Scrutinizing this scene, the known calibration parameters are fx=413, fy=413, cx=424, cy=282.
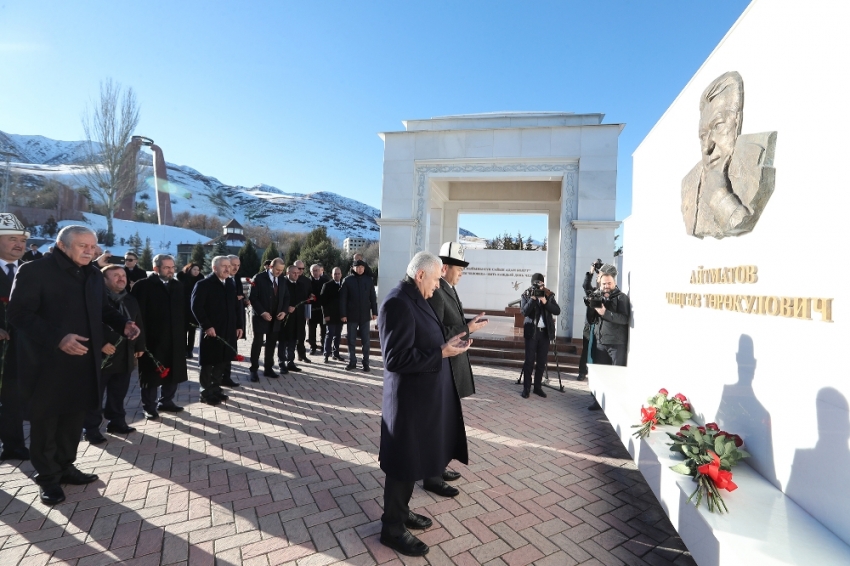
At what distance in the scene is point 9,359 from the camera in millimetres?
3441

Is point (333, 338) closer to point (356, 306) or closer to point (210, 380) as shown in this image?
point (356, 306)

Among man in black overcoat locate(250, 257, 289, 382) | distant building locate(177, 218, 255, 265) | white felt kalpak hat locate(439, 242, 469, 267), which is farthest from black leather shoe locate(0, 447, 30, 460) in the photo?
distant building locate(177, 218, 255, 265)

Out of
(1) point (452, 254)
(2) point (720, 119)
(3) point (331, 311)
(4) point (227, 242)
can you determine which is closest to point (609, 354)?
(1) point (452, 254)

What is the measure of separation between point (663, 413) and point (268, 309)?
5.57 metres

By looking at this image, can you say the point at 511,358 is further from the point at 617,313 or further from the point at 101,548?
the point at 101,548

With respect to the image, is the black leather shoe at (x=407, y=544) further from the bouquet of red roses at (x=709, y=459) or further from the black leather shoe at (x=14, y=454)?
the black leather shoe at (x=14, y=454)

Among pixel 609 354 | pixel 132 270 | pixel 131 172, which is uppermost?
pixel 131 172

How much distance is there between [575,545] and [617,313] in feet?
10.9

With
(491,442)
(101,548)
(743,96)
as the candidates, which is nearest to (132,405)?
(101,548)

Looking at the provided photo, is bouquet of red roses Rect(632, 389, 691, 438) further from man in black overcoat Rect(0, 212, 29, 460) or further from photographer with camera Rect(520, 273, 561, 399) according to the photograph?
man in black overcoat Rect(0, 212, 29, 460)

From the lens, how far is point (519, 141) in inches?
374

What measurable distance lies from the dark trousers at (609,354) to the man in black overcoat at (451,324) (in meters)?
2.80

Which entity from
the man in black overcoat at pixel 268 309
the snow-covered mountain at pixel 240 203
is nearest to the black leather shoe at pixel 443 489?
the man in black overcoat at pixel 268 309

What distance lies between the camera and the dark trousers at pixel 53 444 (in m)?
2.97
